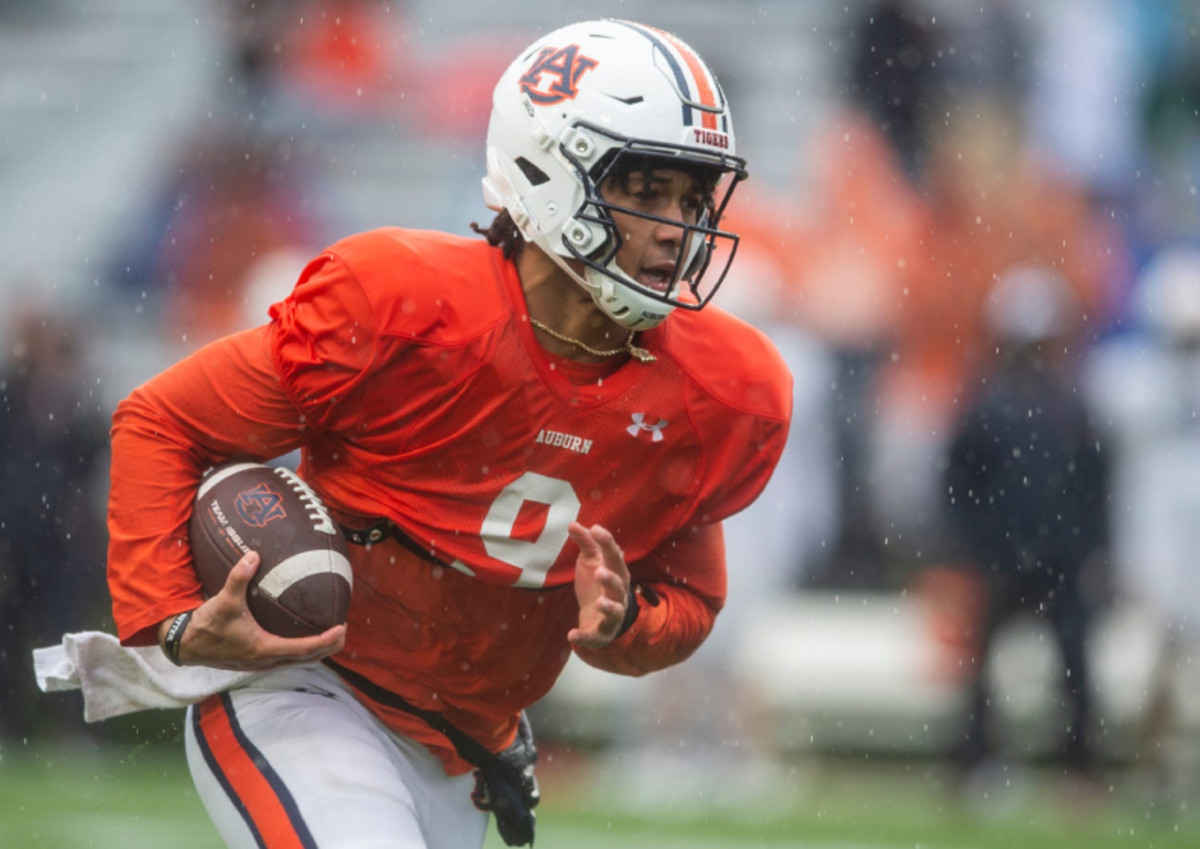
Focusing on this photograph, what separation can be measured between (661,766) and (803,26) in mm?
5269

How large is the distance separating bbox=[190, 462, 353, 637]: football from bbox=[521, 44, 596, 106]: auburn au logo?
853 mm

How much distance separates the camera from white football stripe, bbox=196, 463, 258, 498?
3.15 m

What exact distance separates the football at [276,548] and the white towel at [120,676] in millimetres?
244

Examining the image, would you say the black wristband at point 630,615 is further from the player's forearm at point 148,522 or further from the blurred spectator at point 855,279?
the blurred spectator at point 855,279

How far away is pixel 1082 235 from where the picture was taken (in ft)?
28.5

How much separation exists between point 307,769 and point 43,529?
199 inches

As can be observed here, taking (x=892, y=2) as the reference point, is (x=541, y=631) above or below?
below

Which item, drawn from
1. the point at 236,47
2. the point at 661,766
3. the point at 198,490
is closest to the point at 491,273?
the point at 198,490

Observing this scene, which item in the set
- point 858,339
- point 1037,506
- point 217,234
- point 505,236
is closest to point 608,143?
point 505,236

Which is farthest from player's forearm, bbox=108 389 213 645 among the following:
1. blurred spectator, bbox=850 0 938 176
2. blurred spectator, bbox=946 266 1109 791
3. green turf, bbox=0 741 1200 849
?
blurred spectator, bbox=850 0 938 176

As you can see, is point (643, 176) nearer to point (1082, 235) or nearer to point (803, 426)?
point (803, 426)

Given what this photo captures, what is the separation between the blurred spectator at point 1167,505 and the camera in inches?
291

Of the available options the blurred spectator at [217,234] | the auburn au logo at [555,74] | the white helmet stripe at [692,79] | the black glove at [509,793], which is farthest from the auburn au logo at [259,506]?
the blurred spectator at [217,234]

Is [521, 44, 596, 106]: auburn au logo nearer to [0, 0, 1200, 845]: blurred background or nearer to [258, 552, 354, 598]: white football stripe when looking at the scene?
[258, 552, 354, 598]: white football stripe
